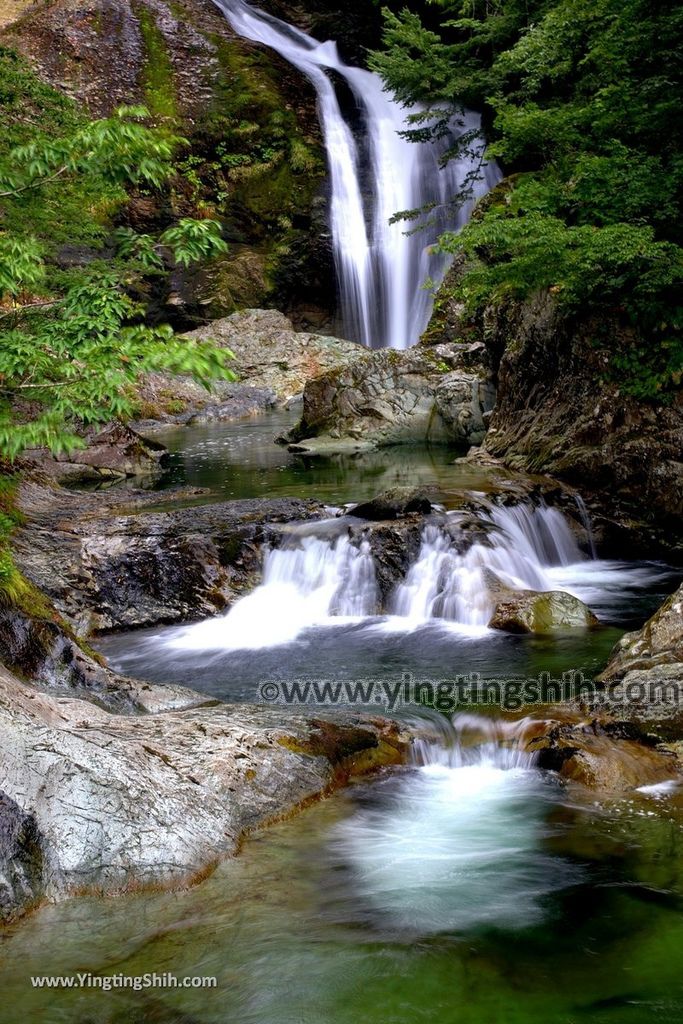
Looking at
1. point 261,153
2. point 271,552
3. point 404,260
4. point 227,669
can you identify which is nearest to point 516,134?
point 271,552

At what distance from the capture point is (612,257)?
8805mm

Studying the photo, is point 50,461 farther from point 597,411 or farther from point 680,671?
point 680,671

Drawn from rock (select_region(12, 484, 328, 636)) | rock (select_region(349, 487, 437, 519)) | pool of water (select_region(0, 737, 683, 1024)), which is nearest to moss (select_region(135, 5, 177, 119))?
rock (select_region(12, 484, 328, 636))

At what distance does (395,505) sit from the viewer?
29.5 feet

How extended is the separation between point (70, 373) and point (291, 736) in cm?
238

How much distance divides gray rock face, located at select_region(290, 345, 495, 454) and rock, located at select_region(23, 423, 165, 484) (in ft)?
9.64

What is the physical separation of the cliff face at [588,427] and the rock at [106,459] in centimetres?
592

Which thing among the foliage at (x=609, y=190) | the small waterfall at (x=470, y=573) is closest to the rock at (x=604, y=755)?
the small waterfall at (x=470, y=573)

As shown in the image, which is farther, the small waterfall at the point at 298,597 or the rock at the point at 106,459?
the rock at the point at 106,459

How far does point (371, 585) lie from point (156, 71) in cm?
2843

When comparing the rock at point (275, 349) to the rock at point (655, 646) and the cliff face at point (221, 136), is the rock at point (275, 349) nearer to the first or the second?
the cliff face at point (221, 136)

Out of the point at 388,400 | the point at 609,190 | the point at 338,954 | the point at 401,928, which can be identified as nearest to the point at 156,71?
the point at 388,400

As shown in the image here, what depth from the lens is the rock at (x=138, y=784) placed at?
3607 millimetres

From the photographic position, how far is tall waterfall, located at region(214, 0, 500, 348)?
25797mm
